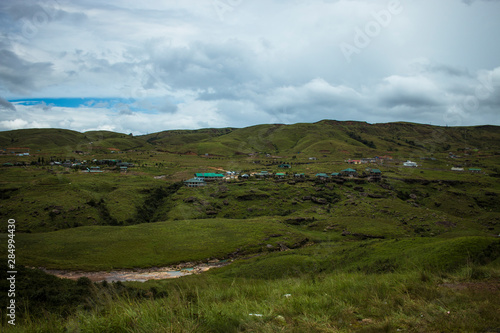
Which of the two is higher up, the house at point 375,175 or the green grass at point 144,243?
the house at point 375,175

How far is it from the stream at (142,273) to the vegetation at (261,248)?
134 centimetres

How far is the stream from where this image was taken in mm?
39062

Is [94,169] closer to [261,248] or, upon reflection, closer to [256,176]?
[256,176]

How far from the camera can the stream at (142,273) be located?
39.1 metres

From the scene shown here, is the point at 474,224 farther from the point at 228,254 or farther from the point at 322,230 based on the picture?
the point at 228,254

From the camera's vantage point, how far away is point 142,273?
139 feet

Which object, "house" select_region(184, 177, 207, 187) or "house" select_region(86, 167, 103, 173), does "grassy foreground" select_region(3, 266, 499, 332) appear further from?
"house" select_region(86, 167, 103, 173)

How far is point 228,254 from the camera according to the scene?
50.2 meters

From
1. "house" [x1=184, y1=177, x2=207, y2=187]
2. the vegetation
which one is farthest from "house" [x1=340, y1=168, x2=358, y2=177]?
"house" [x1=184, y1=177, x2=207, y2=187]

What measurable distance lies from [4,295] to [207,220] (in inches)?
1979

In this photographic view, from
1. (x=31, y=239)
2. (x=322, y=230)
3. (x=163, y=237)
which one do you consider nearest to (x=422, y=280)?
(x=163, y=237)

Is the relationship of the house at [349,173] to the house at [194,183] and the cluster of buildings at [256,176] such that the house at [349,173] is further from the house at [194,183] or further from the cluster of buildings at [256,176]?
the house at [194,183]

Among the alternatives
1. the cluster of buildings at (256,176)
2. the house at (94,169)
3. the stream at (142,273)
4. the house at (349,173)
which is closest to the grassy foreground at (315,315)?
the stream at (142,273)

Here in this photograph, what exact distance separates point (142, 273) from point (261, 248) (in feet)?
73.8
